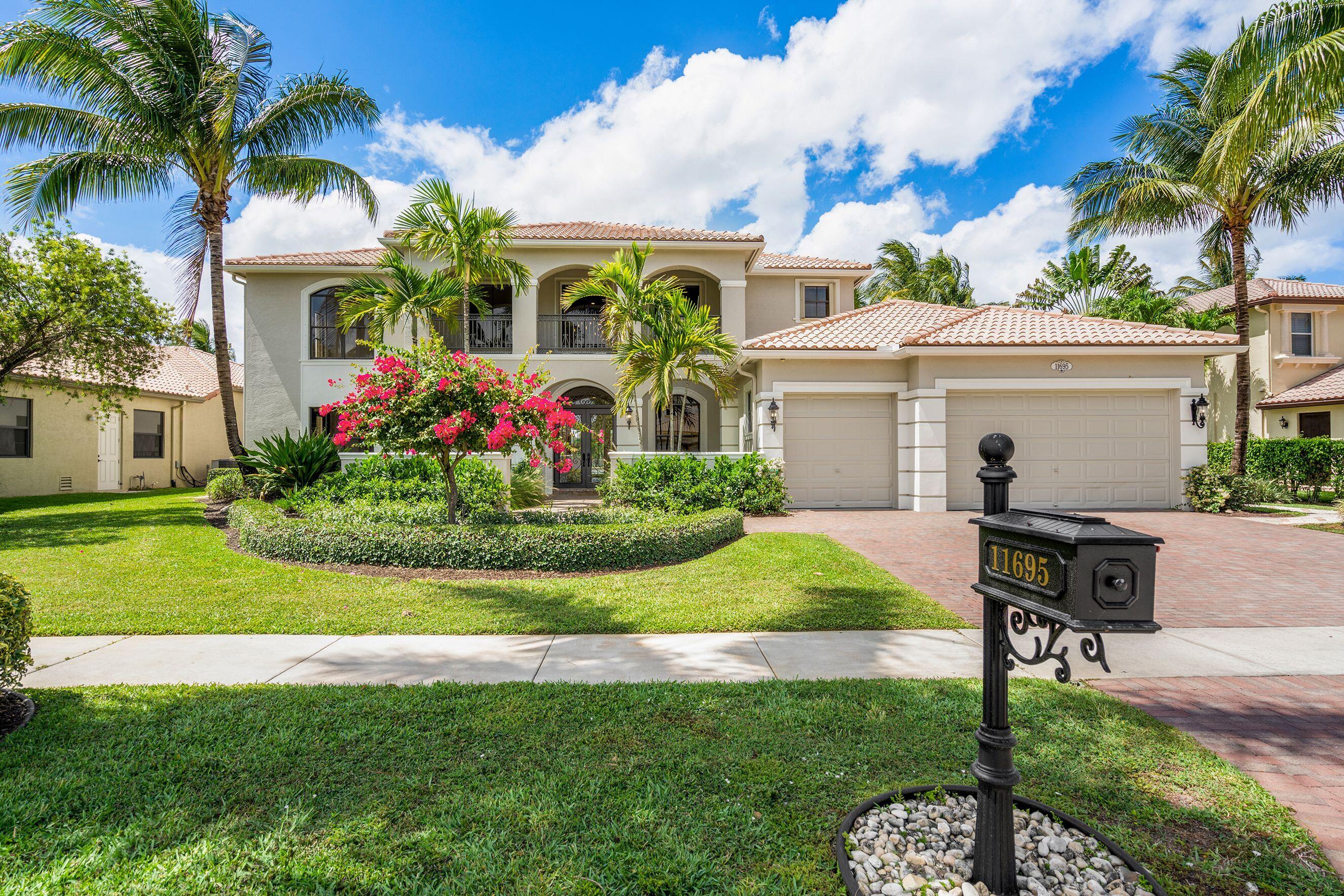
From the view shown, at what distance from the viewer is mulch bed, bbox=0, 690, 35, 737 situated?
3561 millimetres

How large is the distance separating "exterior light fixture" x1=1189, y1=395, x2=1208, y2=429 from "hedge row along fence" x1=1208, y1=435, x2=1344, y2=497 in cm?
352

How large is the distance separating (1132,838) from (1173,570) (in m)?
6.90

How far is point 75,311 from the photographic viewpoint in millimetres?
12273

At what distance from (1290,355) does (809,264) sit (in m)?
15.9

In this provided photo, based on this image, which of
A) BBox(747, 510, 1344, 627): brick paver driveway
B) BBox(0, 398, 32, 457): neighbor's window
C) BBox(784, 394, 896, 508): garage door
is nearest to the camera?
BBox(747, 510, 1344, 627): brick paver driveway

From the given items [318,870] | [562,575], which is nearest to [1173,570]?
[562,575]

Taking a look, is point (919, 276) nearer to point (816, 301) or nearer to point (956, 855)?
point (816, 301)

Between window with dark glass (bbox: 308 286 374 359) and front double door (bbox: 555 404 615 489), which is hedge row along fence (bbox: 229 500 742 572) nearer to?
front double door (bbox: 555 404 615 489)

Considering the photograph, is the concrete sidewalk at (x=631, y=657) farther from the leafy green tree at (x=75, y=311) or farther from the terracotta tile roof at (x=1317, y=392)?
the terracotta tile roof at (x=1317, y=392)

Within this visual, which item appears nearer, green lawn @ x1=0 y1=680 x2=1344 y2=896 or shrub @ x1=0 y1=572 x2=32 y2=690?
green lawn @ x1=0 y1=680 x2=1344 y2=896

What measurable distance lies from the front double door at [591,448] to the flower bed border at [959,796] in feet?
53.0

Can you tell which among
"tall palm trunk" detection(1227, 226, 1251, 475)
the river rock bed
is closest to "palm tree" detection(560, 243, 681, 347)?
the river rock bed

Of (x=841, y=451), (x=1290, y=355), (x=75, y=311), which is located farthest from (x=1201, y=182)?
(x=75, y=311)

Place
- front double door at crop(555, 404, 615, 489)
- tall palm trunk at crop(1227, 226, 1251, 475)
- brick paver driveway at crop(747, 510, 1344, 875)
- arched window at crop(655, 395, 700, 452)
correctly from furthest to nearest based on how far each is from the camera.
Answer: front double door at crop(555, 404, 615, 489) < arched window at crop(655, 395, 700, 452) < tall palm trunk at crop(1227, 226, 1251, 475) < brick paver driveway at crop(747, 510, 1344, 875)
